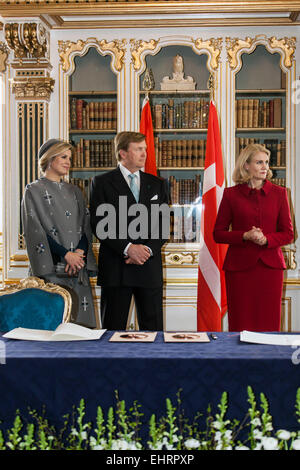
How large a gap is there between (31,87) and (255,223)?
241 cm

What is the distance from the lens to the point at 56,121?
A: 445cm

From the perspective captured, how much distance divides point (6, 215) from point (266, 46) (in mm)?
2667

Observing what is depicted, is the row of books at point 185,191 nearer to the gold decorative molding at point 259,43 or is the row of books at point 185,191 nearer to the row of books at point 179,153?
the row of books at point 179,153

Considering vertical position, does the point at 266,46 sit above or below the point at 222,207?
above

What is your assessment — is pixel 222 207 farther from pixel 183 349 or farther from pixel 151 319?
pixel 183 349

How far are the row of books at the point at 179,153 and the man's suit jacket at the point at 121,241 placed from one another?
1427mm

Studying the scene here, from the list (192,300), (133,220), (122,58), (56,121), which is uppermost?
(122,58)

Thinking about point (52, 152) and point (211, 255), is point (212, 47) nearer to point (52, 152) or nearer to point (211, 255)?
point (211, 255)

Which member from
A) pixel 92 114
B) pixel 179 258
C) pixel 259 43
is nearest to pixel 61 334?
pixel 179 258

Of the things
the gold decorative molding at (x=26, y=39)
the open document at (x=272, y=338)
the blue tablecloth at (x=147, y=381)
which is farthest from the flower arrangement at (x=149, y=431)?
the gold decorative molding at (x=26, y=39)

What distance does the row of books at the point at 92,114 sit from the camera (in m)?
4.47

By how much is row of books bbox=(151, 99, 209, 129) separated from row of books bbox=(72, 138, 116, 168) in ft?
1.54
